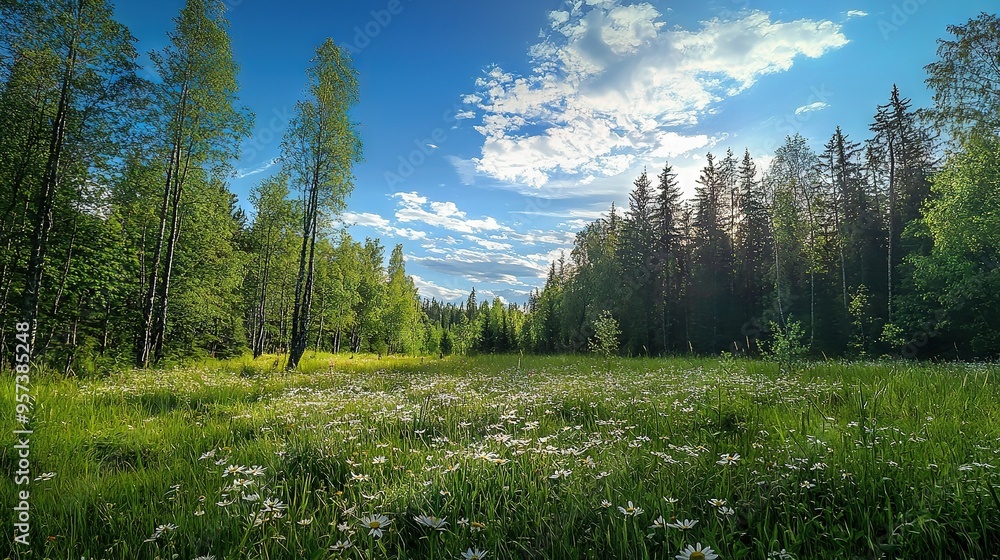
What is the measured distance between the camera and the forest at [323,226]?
11.4 metres

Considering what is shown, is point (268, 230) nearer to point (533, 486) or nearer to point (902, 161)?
point (533, 486)

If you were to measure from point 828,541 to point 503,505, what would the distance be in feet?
5.72

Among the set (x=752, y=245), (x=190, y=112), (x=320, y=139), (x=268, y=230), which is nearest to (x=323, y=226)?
(x=320, y=139)

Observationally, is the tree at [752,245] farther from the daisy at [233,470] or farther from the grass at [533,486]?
the daisy at [233,470]

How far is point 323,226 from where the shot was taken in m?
20.7

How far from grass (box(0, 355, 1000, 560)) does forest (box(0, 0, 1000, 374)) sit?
28.2 feet

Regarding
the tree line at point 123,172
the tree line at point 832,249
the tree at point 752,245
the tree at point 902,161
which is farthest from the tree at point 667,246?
the tree line at point 123,172

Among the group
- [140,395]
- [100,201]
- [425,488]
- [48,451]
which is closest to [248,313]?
[100,201]

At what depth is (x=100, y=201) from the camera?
13.8m

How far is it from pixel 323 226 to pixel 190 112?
7187 millimetres

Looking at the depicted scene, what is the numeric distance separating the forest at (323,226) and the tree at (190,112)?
8 centimetres

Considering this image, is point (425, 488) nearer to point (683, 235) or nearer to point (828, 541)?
point (828, 541)

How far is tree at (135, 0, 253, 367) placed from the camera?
15.4 m

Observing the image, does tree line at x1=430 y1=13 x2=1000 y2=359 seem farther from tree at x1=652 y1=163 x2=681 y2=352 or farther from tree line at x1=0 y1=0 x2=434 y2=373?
tree line at x1=0 y1=0 x2=434 y2=373
